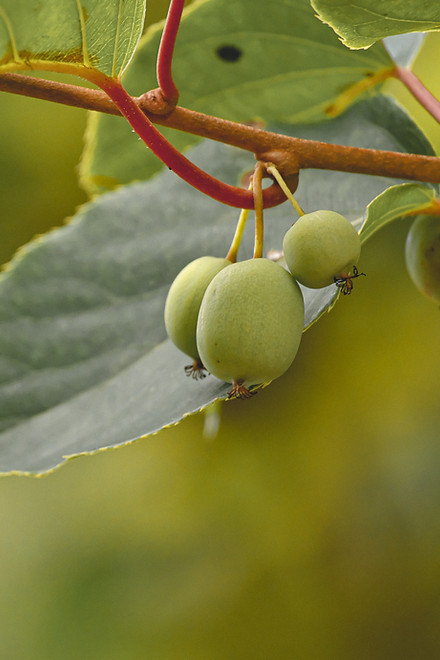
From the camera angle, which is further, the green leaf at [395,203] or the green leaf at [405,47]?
the green leaf at [405,47]

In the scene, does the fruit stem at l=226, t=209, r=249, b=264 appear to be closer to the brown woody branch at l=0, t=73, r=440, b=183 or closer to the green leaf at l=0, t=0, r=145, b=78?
the brown woody branch at l=0, t=73, r=440, b=183

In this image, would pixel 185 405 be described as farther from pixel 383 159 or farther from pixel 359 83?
pixel 359 83

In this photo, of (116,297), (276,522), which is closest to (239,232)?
(116,297)

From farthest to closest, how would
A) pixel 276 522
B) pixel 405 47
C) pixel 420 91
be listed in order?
pixel 276 522, pixel 405 47, pixel 420 91

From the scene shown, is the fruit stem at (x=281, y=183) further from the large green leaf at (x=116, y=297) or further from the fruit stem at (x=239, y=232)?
the large green leaf at (x=116, y=297)

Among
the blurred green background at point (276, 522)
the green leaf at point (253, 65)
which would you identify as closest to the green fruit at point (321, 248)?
the green leaf at point (253, 65)

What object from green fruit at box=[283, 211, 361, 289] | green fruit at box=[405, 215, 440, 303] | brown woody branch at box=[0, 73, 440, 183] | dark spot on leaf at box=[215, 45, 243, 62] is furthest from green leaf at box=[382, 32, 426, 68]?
green fruit at box=[283, 211, 361, 289]

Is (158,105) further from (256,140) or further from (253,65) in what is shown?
(253,65)
